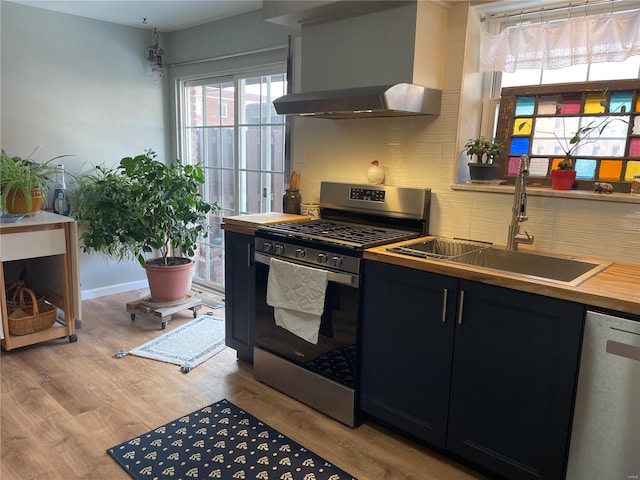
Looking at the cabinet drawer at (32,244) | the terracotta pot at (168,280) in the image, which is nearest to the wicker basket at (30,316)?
the cabinet drawer at (32,244)

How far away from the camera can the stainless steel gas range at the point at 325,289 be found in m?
2.22

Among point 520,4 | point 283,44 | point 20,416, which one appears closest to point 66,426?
point 20,416

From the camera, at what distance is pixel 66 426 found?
88.6 inches

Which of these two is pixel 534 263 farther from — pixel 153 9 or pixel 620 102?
pixel 153 9

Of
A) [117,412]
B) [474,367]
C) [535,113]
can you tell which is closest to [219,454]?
[117,412]

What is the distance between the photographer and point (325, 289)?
88.3 inches

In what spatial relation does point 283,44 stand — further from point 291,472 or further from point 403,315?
point 291,472

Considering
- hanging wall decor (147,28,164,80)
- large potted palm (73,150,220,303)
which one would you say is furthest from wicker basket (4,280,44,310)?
hanging wall decor (147,28,164,80)

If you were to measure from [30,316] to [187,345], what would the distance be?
1.01 metres

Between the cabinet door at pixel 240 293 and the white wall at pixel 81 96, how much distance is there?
1.87 m

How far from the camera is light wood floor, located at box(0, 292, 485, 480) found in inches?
78.6

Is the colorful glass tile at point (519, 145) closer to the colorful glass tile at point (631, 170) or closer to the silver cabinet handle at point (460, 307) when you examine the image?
the colorful glass tile at point (631, 170)

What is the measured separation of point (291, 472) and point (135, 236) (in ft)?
7.24

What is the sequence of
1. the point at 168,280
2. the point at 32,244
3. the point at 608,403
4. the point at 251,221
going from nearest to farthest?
the point at 608,403 < the point at 251,221 < the point at 32,244 < the point at 168,280
